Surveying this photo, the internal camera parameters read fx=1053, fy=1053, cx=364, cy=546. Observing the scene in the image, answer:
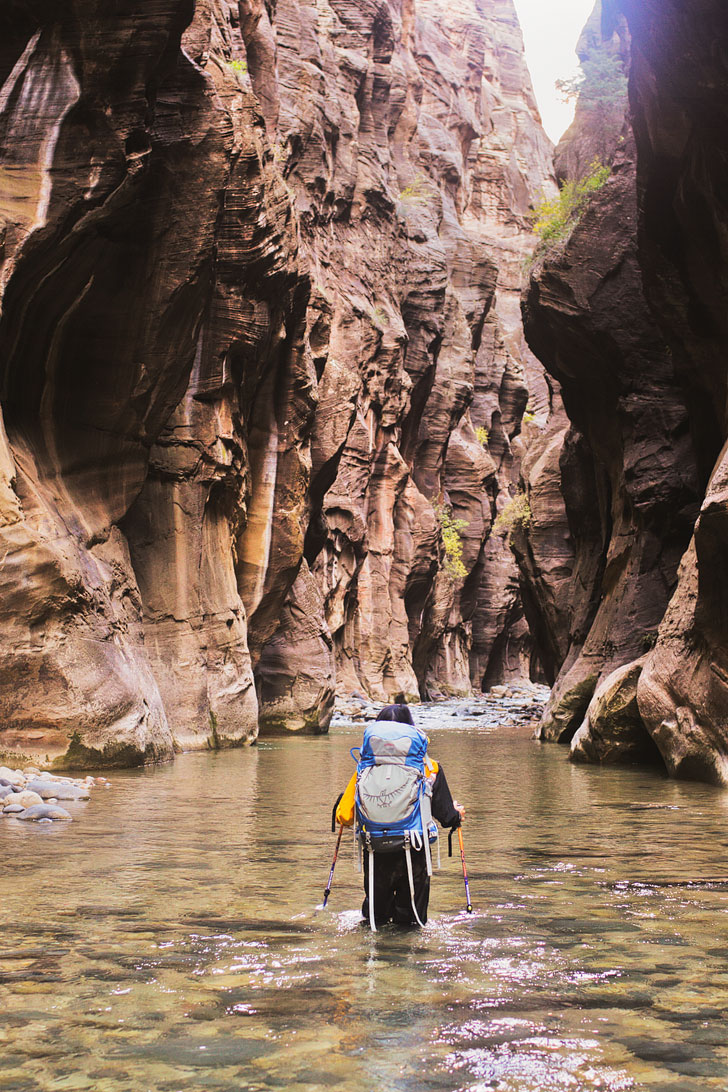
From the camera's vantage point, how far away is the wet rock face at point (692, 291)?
561 inches

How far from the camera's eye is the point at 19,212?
1467 centimetres

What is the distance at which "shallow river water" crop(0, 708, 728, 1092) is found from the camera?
12.3 feet

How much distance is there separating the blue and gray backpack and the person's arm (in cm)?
16

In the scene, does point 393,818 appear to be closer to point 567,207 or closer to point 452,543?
point 567,207

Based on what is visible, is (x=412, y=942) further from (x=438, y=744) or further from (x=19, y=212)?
(x=438, y=744)

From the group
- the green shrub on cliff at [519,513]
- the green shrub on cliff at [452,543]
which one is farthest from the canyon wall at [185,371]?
Answer: the green shrub on cliff at [452,543]

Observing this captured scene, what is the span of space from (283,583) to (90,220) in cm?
1470

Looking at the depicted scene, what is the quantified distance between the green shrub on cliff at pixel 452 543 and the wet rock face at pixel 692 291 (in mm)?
38168

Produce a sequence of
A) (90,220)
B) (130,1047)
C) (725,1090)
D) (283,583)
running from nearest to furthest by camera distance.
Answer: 1. (725,1090)
2. (130,1047)
3. (90,220)
4. (283,583)

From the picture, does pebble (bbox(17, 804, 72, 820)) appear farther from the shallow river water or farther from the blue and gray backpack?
the blue and gray backpack

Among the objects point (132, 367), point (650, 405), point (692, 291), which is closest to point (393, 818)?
point (132, 367)

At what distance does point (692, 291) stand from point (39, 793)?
15.0 m

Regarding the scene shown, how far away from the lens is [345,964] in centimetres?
513

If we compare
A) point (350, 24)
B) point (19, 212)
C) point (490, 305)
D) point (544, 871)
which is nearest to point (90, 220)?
point (19, 212)
